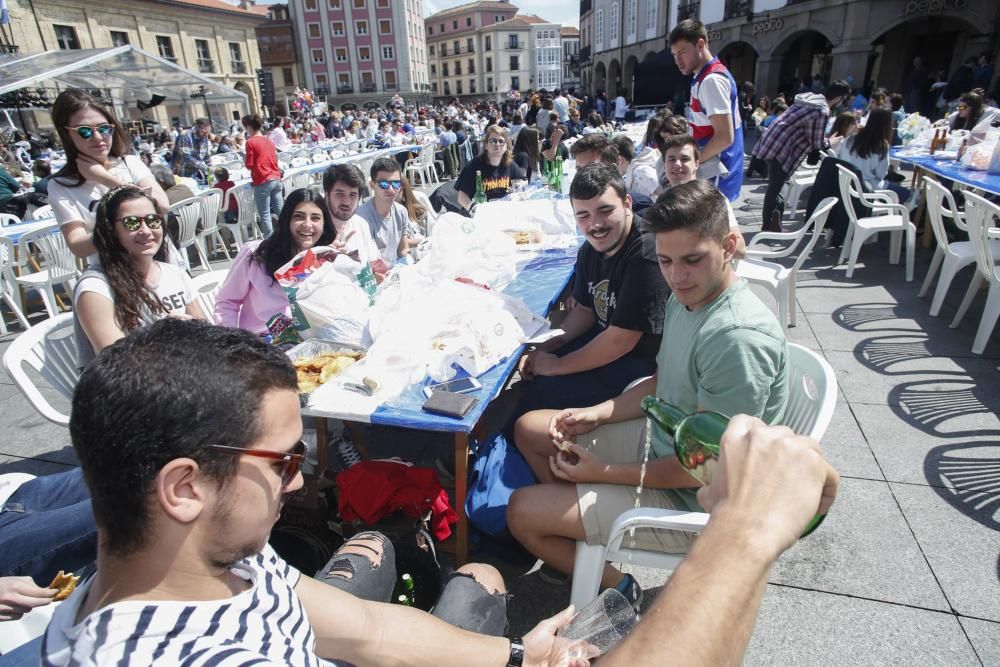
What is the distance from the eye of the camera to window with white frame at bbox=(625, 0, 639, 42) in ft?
111

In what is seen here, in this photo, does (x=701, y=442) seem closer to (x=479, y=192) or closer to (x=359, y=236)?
(x=359, y=236)

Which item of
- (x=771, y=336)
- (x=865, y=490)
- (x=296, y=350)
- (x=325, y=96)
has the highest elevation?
(x=325, y=96)

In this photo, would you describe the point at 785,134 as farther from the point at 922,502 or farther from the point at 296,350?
the point at 296,350

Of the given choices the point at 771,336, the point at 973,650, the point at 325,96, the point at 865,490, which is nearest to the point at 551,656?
the point at 771,336

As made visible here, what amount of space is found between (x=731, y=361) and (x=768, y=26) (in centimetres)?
2585

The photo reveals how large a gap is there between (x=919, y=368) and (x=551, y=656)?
357cm

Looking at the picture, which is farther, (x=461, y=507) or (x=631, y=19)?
(x=631, y=19)

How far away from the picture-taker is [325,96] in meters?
65.8

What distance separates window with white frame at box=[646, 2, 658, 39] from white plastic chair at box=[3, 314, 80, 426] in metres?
35.8

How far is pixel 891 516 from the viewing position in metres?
2.40

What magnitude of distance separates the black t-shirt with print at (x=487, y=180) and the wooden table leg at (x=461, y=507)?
4183 mm

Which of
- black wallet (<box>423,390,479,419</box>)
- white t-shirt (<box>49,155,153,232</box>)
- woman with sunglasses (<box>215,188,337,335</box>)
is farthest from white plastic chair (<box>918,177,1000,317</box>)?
white t-shirt (<box>49,155,153,232</box>)

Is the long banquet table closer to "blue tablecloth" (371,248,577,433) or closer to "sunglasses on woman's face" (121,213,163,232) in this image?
"blue tablecloth" (371,248,577,433)

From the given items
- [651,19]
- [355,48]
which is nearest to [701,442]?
[651,19]
